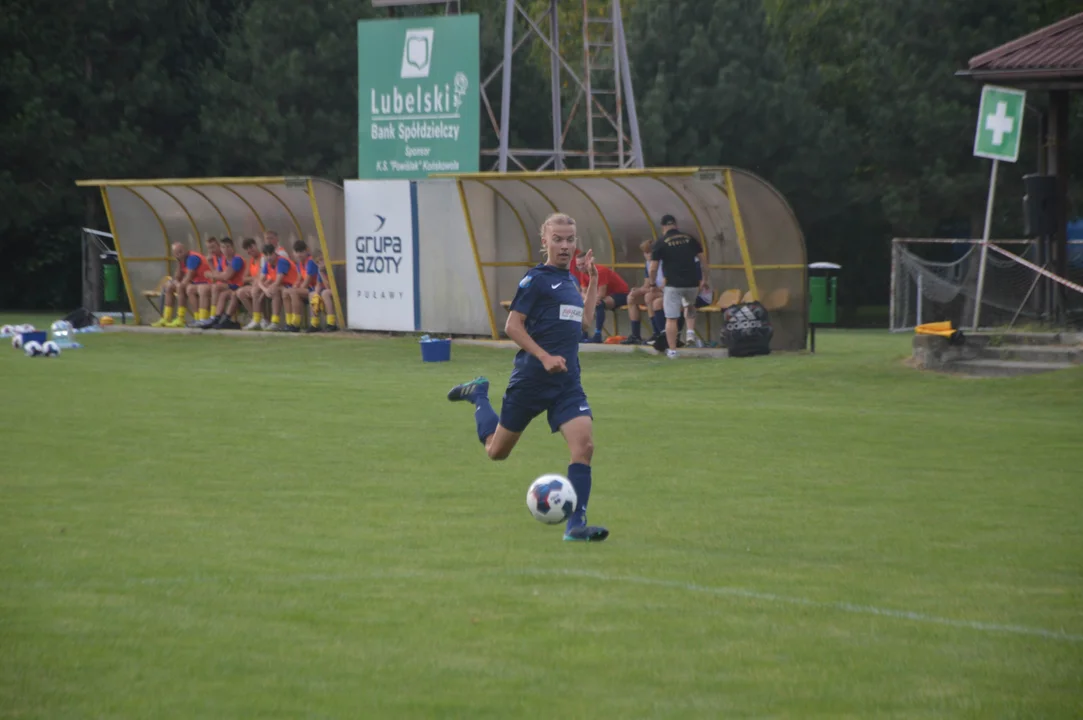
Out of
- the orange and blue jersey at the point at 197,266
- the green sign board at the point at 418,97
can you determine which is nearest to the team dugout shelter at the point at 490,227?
the green sign board at the point at 418,97

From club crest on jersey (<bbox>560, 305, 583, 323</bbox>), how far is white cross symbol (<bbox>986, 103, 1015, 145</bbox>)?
13836mm

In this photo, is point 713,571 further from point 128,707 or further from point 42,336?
point 42,336

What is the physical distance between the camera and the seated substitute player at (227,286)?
2945 cm

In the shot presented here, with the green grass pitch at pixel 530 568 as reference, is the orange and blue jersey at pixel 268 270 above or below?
above

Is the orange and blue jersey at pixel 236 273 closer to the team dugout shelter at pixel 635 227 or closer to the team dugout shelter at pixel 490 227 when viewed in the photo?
the team dugout shelter at pixel 490 227

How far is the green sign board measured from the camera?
27.7m

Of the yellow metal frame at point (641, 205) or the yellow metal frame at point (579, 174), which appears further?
the yellow metal frame at point (641, 205)

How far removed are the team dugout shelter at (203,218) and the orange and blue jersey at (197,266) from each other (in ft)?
3.63

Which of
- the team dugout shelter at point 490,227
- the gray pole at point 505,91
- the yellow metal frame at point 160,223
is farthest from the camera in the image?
the yellow metal frame at point 160,223

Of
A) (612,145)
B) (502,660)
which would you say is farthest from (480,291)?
(502,660)

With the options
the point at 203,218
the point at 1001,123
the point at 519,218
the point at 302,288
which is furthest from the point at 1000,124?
the point at 203,218

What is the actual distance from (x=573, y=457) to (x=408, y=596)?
6.04 feet

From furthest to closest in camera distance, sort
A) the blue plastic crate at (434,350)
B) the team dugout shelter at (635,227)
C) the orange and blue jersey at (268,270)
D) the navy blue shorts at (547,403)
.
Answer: the orange and blue jersey at (268,270), the team dugout shelter at (635,227), the blue plastic crate at (434,350), the navy blue shorts at (547,403)

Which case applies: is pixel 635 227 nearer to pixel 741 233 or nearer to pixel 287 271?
pixel 741 233
